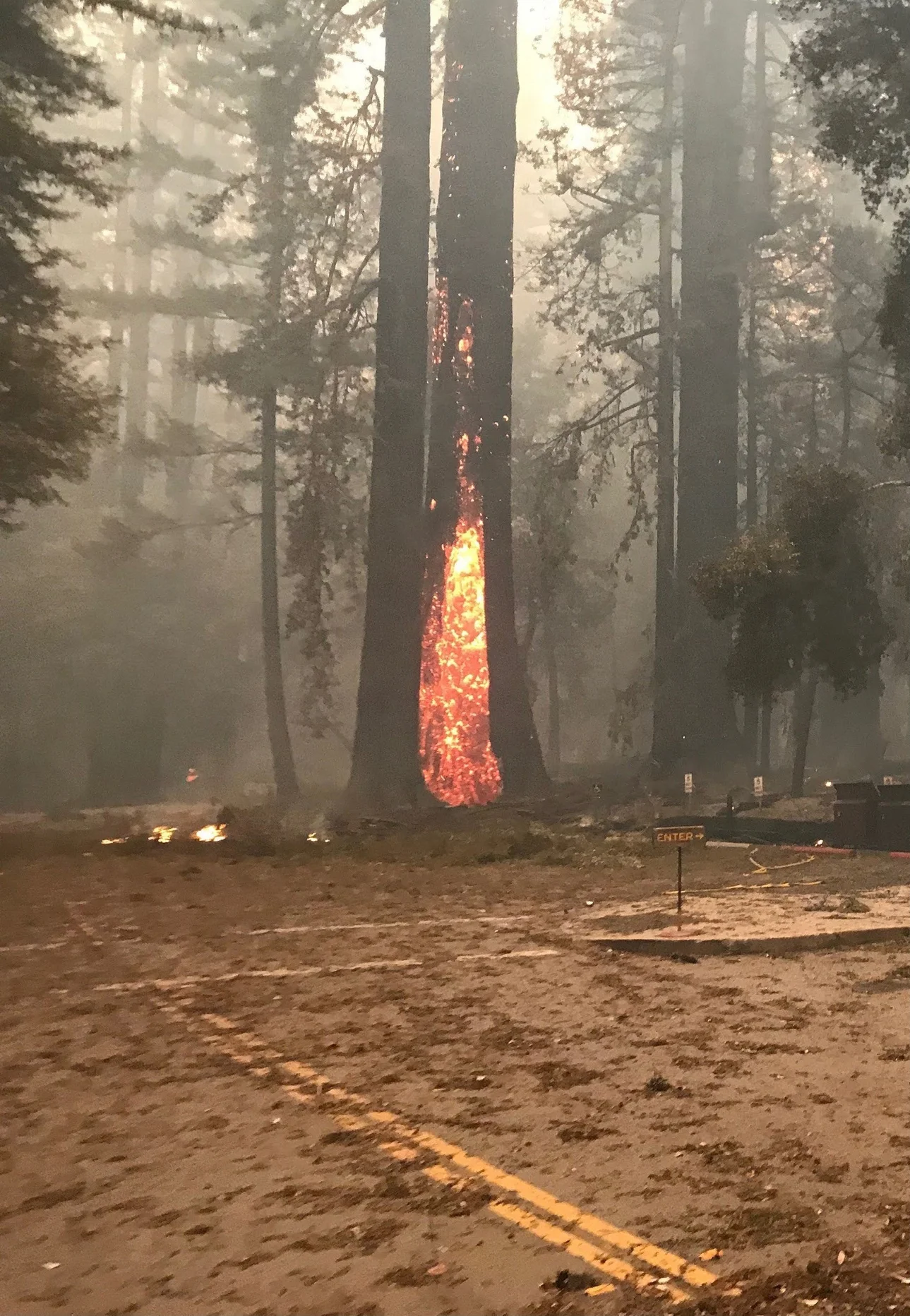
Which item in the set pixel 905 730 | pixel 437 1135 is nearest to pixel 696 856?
pixel 437 1135

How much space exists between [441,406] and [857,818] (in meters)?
11.8

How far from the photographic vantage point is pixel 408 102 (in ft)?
83.8

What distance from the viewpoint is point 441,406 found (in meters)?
25.3

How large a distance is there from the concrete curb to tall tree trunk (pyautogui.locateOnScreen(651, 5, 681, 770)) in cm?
1942

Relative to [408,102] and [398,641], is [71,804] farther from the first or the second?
[408,102]

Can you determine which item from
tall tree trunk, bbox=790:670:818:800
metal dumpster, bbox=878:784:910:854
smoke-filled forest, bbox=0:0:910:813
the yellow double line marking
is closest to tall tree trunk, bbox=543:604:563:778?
smoke-filled forest, bbox=0:0:910:813

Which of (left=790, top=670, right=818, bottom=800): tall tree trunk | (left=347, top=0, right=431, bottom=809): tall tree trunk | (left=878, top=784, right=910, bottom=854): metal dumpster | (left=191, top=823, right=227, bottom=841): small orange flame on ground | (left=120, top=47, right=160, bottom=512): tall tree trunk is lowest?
(left=191, top=823, right=227, bottom=841): small orange flame on ground

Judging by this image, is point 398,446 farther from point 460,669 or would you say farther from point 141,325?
point 141,325

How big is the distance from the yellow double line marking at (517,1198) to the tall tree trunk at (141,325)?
116 feet

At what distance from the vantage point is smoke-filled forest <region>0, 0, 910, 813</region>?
23.0 m

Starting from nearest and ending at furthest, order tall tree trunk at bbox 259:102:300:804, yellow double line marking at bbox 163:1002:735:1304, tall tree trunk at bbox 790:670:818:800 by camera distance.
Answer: yellow double line marking at bbox 163:1002:735:1304
tall tree trunk at bbox 790:670:818:800
tall tree trunk at bbox 259:102:300:804

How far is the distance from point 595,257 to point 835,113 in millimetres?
12501

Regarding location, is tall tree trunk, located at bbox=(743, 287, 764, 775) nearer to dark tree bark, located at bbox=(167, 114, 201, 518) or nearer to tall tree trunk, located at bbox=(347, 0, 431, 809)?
tall tree trunk, located at bbox=(347, 0, 431, 809)

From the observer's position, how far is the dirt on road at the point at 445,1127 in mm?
4215
